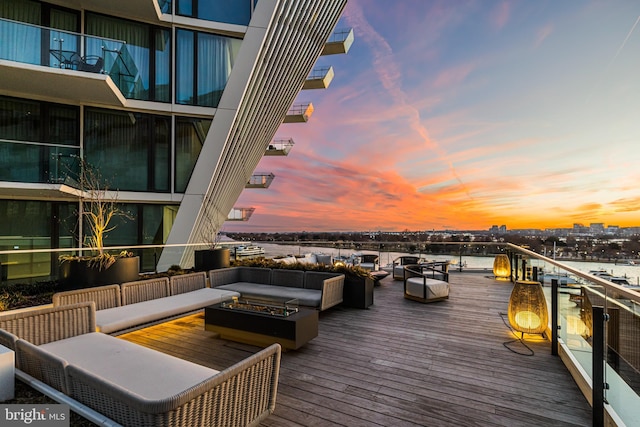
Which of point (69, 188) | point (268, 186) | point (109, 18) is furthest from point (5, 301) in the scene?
point (268, 186)

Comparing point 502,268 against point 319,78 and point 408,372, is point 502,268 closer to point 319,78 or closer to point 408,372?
point 408,372

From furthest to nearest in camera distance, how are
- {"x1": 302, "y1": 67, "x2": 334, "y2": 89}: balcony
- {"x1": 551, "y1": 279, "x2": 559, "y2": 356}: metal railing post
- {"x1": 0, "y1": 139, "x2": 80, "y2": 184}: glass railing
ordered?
{"x1": 302, "y1": 67, "x2": 334, "y2": 89}: balcony → {"x1": 0, "y1": 139, "x2": 80, "y2": 184}: glass railing → {"x1": 551, "y1": 279, "x2": 559, "y2": 356}: metal railing post

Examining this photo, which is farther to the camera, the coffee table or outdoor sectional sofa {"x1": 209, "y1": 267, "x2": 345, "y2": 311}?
outdoor sectional sofa {"x1": 209, "y1": 267, "x2": 345, "y2": 311}

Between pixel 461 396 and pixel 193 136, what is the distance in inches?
369

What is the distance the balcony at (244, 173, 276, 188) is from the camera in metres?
16.1

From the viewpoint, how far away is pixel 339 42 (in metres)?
15.1

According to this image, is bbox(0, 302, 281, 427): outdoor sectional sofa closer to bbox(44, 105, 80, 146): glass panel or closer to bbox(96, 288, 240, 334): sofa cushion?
bbox(96, 288, 240, 334): sofa cushion

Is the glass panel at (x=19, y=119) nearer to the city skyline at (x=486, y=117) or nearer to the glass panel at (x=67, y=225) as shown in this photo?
the glass panel at (x=67, y=225)

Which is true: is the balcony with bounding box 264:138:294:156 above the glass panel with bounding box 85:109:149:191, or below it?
above

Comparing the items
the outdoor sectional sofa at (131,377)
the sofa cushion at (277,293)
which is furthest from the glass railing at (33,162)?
the outdoor sectional sofa at (131,377)

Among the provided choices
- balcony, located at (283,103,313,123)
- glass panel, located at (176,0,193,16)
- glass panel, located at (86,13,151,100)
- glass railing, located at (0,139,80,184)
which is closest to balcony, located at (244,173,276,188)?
balcony, located at (283,103,313,123)

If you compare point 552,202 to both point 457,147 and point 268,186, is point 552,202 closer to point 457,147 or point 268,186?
point 457,147

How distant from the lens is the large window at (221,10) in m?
9.46

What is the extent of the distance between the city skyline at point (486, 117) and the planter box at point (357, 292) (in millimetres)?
7358
